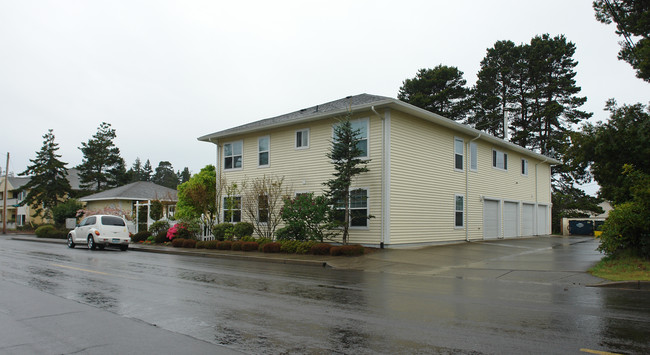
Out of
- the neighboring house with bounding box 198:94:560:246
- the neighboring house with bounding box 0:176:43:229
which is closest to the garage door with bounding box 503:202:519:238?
the neighboring house with bounding box 198:94:560:246

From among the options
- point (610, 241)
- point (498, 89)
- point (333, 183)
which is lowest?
point (610, 241)

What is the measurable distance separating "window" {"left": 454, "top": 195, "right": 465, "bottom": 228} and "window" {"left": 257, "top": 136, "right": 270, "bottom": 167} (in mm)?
9911

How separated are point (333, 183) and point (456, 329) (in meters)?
12.1

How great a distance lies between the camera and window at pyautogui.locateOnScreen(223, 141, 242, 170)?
82.2 feet

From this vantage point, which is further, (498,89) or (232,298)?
(498,89)

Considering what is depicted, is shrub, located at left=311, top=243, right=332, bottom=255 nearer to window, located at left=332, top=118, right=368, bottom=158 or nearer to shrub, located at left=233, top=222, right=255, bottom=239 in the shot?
window, located at left=332, top=118, right=368, bottom=158

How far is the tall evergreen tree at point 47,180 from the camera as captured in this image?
2060 inches

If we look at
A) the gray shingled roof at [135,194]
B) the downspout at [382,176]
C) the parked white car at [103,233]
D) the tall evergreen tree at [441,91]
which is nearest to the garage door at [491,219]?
the downspout at [382,176]

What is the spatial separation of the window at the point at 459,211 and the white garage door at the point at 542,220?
36.1 ft

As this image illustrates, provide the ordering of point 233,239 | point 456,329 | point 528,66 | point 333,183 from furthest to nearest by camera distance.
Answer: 1. point 528,66
2. point 233,239
3. point 333,183
4. point 456,329

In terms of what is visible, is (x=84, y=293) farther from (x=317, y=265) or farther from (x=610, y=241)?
(x=610, y=241)

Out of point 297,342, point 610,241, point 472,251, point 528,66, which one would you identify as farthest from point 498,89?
point 297,342

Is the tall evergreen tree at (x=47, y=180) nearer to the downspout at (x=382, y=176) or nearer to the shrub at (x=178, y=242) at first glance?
the shrub at (x=178, y=242)

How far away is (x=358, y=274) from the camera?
41.8 ft
